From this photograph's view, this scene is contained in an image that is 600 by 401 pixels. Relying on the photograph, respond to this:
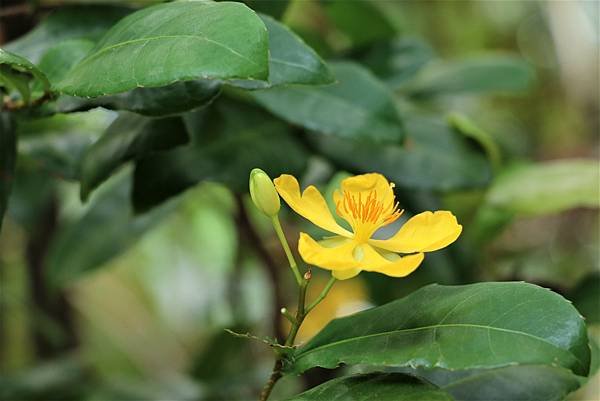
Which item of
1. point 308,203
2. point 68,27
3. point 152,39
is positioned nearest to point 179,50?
point 152,39

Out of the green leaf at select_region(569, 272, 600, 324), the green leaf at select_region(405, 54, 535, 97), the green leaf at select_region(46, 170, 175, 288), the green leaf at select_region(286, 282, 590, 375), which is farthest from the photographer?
the green leaf at select_region(405, 54, 535, 97)

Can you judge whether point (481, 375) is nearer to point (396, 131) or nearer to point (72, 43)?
point (396, 131)

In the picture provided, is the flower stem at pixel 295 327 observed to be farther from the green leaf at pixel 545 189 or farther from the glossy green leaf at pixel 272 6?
the green leaf at pixel 545 189

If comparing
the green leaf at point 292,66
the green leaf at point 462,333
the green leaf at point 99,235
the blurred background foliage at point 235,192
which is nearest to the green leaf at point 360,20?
the blurred background foliage at point 235,192

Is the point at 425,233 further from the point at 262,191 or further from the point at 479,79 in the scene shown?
the point at 479,79

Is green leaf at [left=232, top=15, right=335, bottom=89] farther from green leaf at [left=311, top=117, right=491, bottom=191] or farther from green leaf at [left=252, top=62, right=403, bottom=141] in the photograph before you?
green leaf at [left=311, top=117, right=491, bottom=191]

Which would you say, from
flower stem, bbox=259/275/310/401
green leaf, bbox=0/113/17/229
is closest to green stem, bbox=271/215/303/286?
flower stem, bbox=259/275/310/401

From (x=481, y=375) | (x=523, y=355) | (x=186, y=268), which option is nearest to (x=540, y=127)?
(x=186, y=268)
